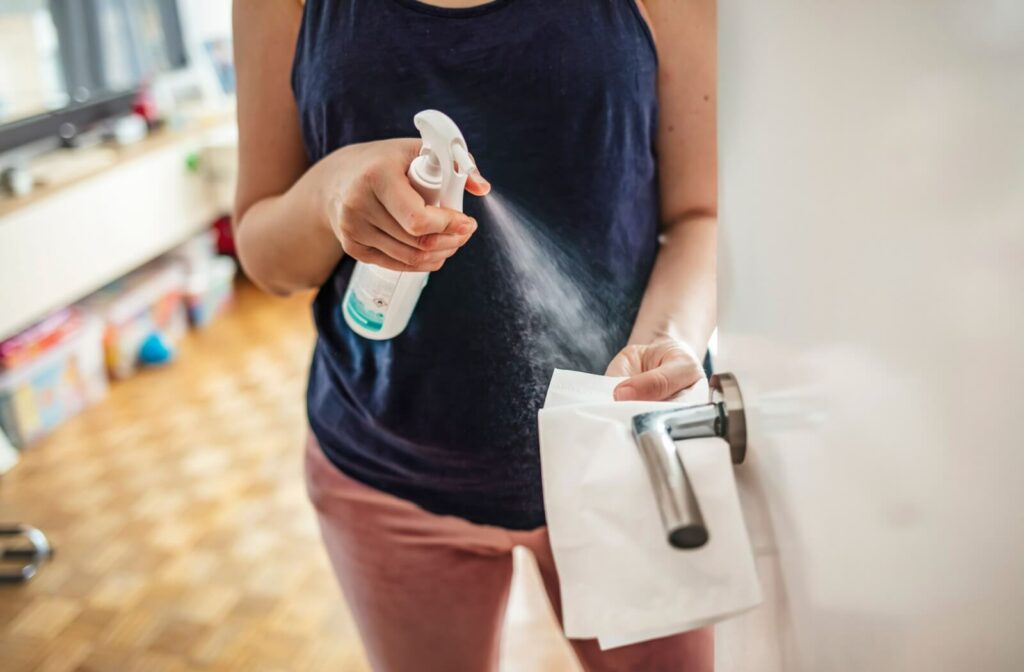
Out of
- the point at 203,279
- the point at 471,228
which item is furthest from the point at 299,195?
the point at 203,279

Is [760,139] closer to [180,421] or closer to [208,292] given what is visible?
[180,421]

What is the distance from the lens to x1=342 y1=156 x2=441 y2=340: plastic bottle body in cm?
50

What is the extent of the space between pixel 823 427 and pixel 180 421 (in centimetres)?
184

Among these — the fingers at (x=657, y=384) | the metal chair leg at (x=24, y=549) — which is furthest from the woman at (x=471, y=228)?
the metal chair leg at (x=24, y=549)

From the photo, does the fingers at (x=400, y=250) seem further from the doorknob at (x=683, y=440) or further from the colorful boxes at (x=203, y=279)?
the colorful boxes at (x=203, y=279)

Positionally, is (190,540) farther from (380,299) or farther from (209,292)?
(380,299)

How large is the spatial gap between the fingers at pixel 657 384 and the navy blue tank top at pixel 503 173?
1.2 inches

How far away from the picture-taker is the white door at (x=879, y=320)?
0.84 feet

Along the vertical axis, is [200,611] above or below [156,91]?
below

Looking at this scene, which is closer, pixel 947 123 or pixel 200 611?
pixel 947 123

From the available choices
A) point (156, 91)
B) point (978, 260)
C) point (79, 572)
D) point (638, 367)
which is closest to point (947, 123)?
point (978, 260)

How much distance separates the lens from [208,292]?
2389 millimetres

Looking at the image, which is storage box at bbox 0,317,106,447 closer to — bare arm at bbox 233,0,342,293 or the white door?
bare arm at bbox 233,0,342,293

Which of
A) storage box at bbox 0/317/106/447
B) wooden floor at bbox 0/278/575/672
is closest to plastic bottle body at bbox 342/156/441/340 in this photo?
wooden floor at bbox 0/278/575/672
